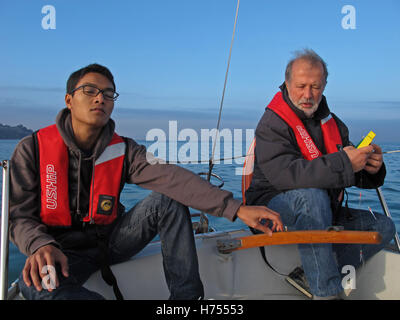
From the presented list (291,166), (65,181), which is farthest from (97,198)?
(291,166)

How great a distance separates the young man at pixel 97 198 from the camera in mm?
1414

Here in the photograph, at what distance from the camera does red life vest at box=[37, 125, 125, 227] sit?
4.75ft

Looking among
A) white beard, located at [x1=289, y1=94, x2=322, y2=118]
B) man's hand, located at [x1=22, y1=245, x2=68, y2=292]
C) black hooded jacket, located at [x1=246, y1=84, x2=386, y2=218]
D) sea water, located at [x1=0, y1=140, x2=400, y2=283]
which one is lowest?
sea water, located at [x1=0, y1=140, x2=400, y2=283]

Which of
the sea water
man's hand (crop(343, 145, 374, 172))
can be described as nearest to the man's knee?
man's hand (crop(343, 145, 374, 172))

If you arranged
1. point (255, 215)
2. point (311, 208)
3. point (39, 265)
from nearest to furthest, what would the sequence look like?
point (39, 265) → point (255, 215) → point (311, 208)

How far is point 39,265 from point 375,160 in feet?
5.31

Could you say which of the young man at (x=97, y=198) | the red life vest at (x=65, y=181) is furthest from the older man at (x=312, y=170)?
the red life vest at (x=65, y=181)

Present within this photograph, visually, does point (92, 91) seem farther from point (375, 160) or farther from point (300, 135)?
point (375, 160)

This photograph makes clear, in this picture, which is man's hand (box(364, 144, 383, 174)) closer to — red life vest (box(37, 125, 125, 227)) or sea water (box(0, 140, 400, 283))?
red life vest (box(37, 125, 125, 227))

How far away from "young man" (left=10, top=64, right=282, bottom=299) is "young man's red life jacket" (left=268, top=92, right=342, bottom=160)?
542 millimetres

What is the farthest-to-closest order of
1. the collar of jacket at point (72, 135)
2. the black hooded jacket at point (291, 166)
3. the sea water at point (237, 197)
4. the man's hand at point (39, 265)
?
the sea water at point (237, 197), the black hooded jacket at point (291, 166), the collar of jacket at point (72, 135), the man's hand at point (39, 265)

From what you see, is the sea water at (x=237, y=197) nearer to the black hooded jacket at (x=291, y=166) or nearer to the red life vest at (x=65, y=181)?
the black hooded jacket at (x=291, y=166)

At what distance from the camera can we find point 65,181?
150 centimetres

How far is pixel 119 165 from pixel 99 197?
0.17m
